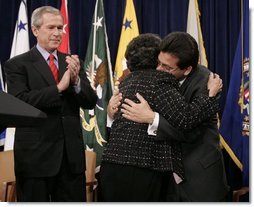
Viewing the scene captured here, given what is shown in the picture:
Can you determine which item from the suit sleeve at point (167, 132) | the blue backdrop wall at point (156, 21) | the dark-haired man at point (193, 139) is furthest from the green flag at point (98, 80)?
the suit sleeve at point (167, 132)

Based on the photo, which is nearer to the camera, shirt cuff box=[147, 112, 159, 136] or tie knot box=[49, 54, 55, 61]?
shirt cuff box=[147, 112, 159, 136]

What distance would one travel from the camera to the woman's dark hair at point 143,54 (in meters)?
1.71

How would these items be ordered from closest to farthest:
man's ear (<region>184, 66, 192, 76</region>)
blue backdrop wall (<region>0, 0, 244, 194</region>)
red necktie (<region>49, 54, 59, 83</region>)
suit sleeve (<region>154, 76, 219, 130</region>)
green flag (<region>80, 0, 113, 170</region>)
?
suit sleeve (<region>154, 76, 219, 130</region>) → man's ear (<region>184, 66, 192, 76</region>) → red necktie (<region>49, 54, 59, 83</region>) → green flag (<region>80, 0, 113, 170</region>) → blue backdrop wall (<region>0, 0, 244, 194</region>)

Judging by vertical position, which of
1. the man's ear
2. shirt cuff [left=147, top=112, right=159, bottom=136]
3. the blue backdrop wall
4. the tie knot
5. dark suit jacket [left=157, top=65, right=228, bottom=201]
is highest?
the blue backdrop wall

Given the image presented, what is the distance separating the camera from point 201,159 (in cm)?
170

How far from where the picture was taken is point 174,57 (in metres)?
1.69

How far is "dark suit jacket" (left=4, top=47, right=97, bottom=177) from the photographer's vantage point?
2.00 m

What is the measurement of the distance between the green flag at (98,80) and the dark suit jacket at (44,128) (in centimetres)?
127

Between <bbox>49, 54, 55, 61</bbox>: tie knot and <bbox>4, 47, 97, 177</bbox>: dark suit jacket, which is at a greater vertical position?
<bbox>49, 54, 55, 61</bbox>: tie knot

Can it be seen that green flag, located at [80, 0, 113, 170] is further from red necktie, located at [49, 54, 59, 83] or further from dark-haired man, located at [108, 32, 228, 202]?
dark-haired man, located at [108, 32, 228, 202]

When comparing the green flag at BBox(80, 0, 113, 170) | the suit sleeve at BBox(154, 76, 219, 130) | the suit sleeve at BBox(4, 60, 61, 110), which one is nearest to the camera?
the suit sleeve at BBox(154, 76, 219, 130)

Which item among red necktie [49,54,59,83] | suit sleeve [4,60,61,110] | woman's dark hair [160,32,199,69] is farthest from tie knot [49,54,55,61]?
woman's dark hair [160,32,199,69]

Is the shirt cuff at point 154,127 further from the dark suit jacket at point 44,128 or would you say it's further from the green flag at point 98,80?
the green flag at point 98,80

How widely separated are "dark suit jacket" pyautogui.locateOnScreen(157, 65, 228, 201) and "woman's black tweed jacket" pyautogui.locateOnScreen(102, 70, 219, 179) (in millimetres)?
49
